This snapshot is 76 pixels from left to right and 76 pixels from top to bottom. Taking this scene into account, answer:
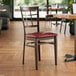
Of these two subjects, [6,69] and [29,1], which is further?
[29,1]

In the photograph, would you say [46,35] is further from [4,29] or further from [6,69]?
[4,29]

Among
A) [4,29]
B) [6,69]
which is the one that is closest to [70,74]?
[6,69]

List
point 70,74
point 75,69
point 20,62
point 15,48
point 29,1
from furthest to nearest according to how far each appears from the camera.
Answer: point 29,1 → point 15,48 → point 20,62 → point 75,69 → point 70,74

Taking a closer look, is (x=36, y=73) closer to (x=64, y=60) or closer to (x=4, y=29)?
(x=64, y=60)

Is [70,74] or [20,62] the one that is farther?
[20,62]

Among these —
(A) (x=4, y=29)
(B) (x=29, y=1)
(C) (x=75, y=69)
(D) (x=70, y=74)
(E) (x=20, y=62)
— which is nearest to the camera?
(D) (x=70, y=74)

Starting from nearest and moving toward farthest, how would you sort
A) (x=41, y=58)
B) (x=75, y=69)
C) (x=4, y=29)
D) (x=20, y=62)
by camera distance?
1. (x=75, y=69)
2. (x=20, y=62)
3. (x=41, y=58)
4. (x=4, y=29)

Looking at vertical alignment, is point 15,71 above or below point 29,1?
below

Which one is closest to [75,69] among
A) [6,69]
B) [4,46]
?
[6,69]

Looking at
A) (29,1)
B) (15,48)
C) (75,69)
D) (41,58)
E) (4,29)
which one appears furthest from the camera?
(29,1)

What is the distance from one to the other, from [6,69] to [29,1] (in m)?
10.5

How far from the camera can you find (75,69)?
376 centimetres

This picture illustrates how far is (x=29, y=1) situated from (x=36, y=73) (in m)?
10.7

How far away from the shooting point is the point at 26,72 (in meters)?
3.62
